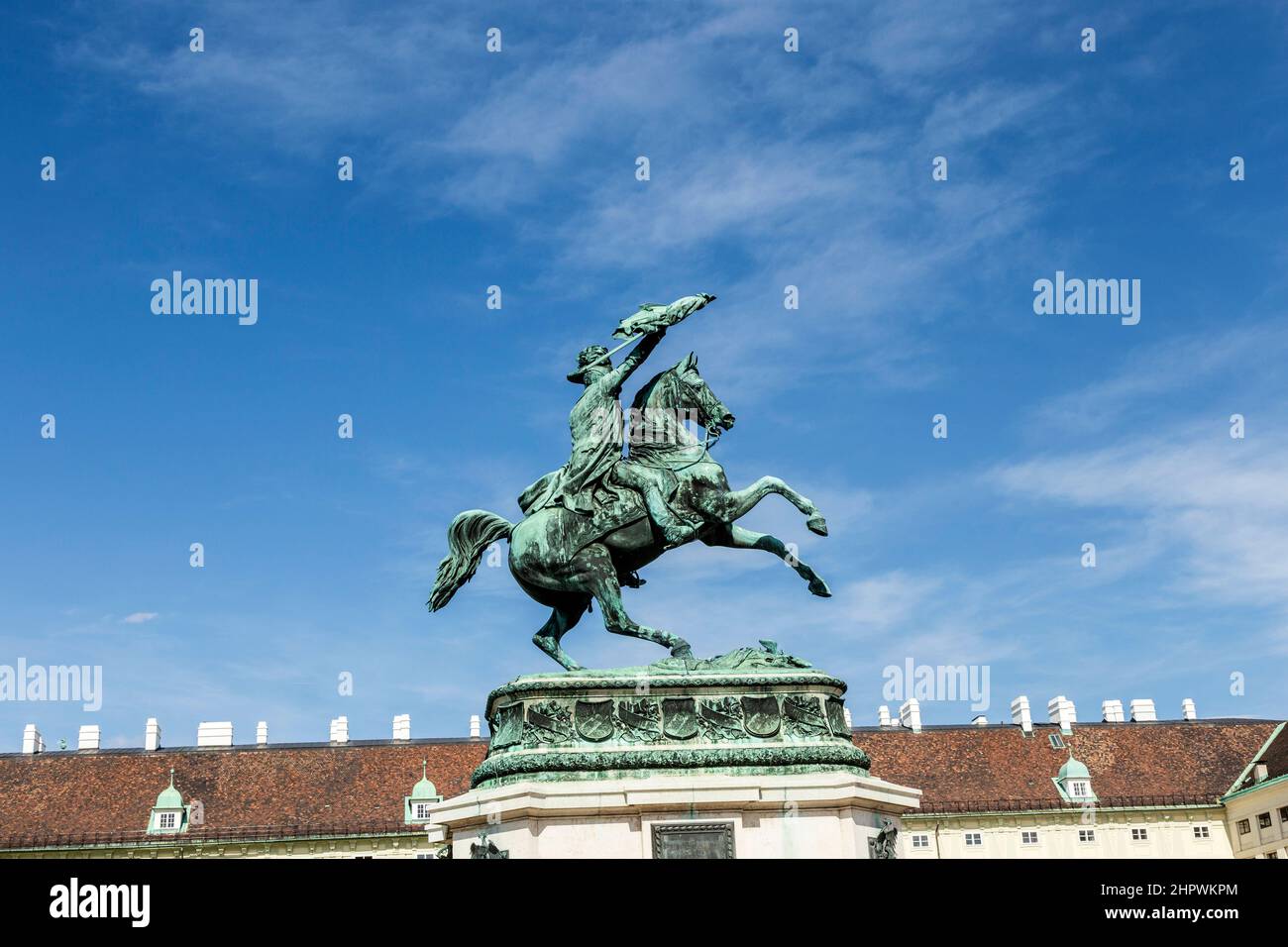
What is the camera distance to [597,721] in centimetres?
1780

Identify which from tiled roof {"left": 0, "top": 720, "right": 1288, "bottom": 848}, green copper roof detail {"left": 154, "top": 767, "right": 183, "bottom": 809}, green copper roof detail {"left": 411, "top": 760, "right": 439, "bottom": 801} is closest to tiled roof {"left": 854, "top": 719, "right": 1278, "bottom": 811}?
tiled roof {"left": 0, "top": 720, "right": 1288, "bottom": 848}

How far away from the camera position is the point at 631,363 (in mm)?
20281

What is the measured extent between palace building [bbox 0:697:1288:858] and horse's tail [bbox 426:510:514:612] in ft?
167

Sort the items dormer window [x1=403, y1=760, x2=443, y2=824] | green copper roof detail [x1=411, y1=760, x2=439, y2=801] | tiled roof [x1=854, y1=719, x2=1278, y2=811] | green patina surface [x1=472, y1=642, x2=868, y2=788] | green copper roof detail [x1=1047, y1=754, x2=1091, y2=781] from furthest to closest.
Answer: green copper roof detail [x1=1047, y1=754, x2=1091, y2=781] → tiled roof [x1=854, y1=719, x2=1278, y2=811] → green copper roof detail [x1=411, y1=760, x2=439, y2=801] → dormer window [x1=403, y1=760, x2=443, y2=824] → green patina surface [x1=472, y1=642, x2=868, y2=788]

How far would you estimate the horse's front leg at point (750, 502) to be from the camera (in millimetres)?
19469

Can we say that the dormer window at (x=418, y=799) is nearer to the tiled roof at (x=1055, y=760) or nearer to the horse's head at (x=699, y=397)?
the tiled roof at (x=1055, y=760)

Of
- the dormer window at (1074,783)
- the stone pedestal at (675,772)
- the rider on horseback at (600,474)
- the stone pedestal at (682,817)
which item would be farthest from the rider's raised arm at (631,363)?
the dormer window at (1074,783)

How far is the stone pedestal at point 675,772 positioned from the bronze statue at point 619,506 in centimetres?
116

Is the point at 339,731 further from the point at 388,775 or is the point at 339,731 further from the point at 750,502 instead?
the point at 750,502

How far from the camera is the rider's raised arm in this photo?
19953 mm

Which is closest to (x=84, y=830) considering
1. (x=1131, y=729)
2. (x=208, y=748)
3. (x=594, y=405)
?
(x=208, y=748)

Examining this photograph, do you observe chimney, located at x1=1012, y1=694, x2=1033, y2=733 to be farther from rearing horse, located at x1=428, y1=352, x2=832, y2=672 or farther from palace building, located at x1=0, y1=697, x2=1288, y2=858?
rearing horse, located at x1=428, y1=352, x2=832, y2=672
